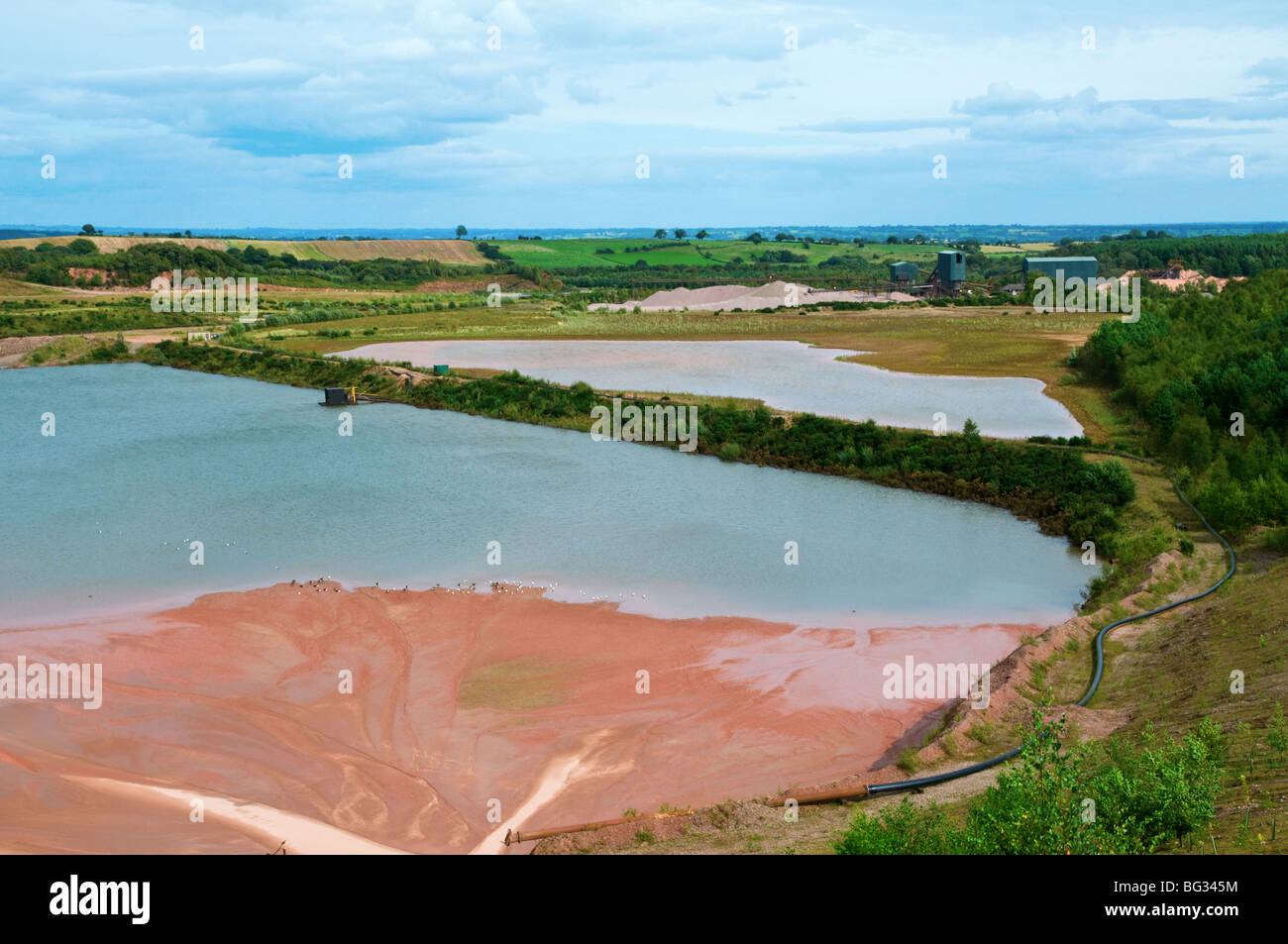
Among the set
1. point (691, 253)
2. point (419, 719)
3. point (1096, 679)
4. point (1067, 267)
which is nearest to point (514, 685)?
point (419, 719)

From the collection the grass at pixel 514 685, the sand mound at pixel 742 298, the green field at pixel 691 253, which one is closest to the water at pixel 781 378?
the grass at pixel 514 685

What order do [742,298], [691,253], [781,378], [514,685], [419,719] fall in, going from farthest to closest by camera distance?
[691,253]
[742,298]
[781,378]
[514,685]
[419,719]

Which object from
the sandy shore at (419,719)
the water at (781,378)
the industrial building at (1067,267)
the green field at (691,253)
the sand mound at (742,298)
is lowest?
the sandy shore at (419,719)

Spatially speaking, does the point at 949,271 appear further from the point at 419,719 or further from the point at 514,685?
the point at 419,719

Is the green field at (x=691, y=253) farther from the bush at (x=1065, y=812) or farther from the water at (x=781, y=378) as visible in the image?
the bush at (x=1065, y=812)

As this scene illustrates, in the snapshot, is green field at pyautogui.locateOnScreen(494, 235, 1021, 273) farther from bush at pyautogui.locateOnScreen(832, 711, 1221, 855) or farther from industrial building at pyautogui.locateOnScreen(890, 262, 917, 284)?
bush at pyautogui.locateOnScreen(832, 711, 1221, 855)

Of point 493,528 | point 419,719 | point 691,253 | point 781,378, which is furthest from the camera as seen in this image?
point 691,253
